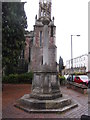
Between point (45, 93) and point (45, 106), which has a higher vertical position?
point (45, 93)

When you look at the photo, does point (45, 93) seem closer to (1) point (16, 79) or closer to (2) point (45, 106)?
(2) point (45, 106)

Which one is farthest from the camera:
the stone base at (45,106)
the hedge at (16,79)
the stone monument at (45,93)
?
the hedge at (16,79)

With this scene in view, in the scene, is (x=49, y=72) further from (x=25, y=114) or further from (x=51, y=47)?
(x=51, y=47)

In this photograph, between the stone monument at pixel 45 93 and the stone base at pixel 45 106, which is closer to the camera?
the stone base at pixel 45 106

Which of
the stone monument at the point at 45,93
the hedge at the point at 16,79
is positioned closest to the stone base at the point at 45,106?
the stone monument at the point at 45,93

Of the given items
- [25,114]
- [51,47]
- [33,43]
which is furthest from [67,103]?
[33,43]

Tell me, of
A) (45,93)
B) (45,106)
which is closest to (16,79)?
(45,93)

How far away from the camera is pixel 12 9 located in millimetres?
13773

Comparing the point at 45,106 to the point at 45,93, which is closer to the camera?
the point at 45,106

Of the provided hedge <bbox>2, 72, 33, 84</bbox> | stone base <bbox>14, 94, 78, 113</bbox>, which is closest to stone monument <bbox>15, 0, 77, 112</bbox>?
stone base <bbox>14, 94, 78, 113</bbox>

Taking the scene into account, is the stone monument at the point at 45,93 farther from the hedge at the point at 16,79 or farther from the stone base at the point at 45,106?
the hedge at the point at 16,79

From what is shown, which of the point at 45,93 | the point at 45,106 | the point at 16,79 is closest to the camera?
the point at 45,106

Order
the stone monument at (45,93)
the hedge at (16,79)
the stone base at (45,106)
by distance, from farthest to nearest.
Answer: the hedge at (16,79)
the stone monument at (45,93)
the stone base at (45,106)

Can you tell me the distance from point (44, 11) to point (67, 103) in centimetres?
561
